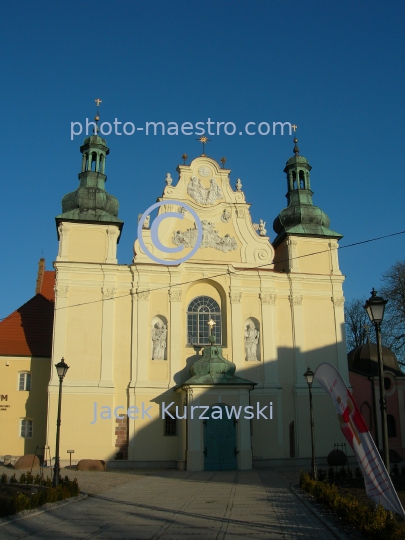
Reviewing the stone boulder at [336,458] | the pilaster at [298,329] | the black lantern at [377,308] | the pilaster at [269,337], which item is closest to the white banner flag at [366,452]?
the black lantern at [377,308]

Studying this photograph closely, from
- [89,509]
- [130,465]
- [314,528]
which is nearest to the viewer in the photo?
[314,528]

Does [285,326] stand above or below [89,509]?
above

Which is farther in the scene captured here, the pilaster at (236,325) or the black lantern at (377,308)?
the pilaster at (236,325)

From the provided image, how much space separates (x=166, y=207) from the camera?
3044 cm

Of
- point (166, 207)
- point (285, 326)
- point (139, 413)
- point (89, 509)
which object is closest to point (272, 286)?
point (285, 326)

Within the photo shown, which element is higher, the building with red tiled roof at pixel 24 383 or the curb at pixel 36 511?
the building with red tiled roof at pixel 24 383

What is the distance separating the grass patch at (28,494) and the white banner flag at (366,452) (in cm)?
643

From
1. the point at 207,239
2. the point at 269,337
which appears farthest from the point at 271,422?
the point at 207,239

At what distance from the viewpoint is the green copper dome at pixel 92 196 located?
29484 mm

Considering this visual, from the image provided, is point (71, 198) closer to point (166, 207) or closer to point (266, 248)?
point (166, 207)

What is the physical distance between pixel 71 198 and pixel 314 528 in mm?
23351

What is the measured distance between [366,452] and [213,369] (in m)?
17.1

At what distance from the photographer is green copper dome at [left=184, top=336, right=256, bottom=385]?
85.5 ft

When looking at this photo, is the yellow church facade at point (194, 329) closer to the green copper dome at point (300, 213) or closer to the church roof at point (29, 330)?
the green copper dome at point (300, 213)
